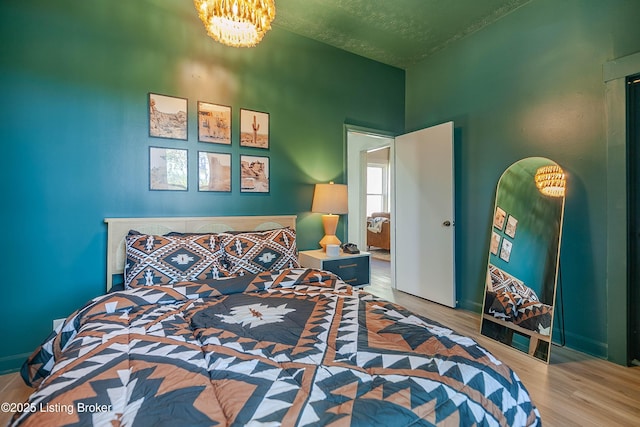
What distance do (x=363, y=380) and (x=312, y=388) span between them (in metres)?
0.17

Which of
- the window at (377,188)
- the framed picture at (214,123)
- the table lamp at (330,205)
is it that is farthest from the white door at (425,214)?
the window at (377,188)

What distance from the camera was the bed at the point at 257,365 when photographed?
800 millimetres

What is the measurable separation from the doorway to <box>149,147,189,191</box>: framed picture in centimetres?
339

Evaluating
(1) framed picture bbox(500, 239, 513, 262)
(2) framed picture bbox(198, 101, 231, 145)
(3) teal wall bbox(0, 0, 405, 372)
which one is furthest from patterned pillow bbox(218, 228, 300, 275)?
(1) framed picture bbox(500, 239, 513, 262)

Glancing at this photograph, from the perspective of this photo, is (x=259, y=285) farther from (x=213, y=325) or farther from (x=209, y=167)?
(x=209, y=167)

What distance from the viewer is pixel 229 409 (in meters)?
0.80

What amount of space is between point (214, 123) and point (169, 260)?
132 cm

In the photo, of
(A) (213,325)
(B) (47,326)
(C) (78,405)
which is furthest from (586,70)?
(B) (47,326)

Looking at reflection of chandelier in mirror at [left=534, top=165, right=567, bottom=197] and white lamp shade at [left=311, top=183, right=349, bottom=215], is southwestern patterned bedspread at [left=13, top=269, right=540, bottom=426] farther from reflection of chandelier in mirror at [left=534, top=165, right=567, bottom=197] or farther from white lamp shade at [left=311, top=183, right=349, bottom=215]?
reflection of chandelier in mirror at [left=534, top=165, right=567, bottom=197]

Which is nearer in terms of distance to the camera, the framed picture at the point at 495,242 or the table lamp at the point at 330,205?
the framed picture at the point at 495,242

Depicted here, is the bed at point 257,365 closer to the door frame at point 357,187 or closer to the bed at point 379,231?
the door frame at point 357,187

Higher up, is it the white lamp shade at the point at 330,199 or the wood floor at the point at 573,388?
the white lamp shade at the point at 330,199

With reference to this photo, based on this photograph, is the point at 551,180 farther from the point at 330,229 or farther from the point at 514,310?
the point at 330,229

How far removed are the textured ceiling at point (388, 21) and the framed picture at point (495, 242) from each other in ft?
6.82
